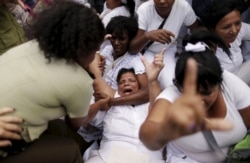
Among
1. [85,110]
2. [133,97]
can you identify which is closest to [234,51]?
[133,97]

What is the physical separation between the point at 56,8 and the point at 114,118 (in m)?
0.90

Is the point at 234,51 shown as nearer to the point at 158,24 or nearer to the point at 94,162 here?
the point at 158,24

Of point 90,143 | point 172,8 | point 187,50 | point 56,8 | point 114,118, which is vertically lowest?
point 90,143

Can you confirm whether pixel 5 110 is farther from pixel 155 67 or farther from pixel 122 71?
pixel 122 71

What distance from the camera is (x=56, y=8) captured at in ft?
5.81

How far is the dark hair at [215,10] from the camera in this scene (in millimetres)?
2699

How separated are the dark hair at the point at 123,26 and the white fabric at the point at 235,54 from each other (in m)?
0.60

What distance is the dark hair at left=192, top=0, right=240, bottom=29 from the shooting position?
8.86 feet

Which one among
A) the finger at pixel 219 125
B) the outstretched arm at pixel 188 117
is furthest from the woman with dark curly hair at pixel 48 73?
the finger at pixel 219 125

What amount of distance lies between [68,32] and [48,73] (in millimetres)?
187

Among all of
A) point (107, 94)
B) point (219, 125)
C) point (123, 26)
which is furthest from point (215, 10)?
point (219, 125)

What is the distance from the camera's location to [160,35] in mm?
2703

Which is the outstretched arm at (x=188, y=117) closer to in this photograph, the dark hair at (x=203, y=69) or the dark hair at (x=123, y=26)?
the dark hair at (x=203, y=69)

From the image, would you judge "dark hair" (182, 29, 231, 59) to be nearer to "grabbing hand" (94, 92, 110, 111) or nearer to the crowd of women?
the crowd of women
